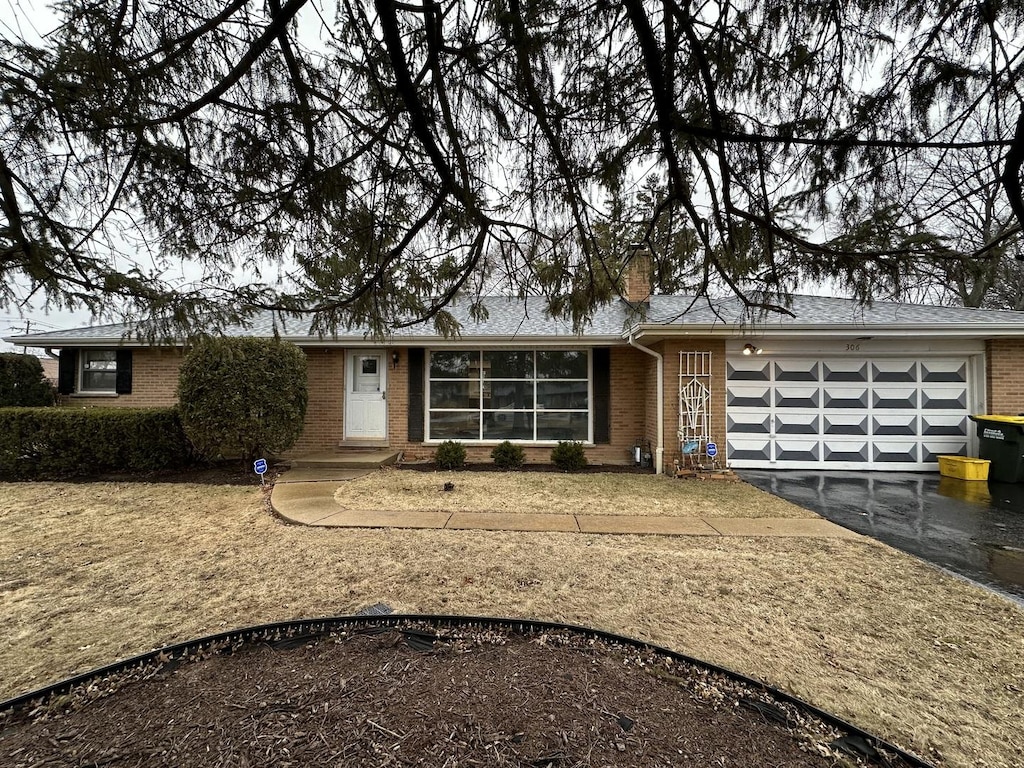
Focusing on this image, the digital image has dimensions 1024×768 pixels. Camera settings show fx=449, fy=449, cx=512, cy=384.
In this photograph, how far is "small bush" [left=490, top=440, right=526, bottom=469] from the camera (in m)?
8.13

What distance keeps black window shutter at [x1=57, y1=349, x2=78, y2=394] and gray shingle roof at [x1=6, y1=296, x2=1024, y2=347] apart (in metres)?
0.38

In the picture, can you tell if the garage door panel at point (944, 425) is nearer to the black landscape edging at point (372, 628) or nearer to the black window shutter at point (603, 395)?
the black window shutter at point (603, 395)

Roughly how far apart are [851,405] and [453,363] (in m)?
7.14

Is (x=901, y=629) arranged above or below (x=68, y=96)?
below

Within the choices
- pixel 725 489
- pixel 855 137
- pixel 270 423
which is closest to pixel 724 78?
pixel 855 137

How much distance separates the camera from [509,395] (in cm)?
889

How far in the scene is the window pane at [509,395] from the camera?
29.1 ft

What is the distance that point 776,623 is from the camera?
9.37ft

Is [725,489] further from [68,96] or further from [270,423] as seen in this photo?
[68,96]

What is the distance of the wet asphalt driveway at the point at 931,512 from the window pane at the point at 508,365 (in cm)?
425

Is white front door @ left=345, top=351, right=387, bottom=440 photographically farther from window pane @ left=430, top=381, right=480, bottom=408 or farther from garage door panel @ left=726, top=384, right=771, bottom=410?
garage door panel @ left=726, top=384, right=771, bottom=410

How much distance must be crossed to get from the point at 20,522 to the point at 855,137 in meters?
8.27

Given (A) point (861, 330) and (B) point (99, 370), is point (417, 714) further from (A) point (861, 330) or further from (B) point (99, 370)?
(B) point (99, 370)

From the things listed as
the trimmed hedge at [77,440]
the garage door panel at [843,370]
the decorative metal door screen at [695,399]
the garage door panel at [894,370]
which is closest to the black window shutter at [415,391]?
the trimmed hedge at [77,440]
